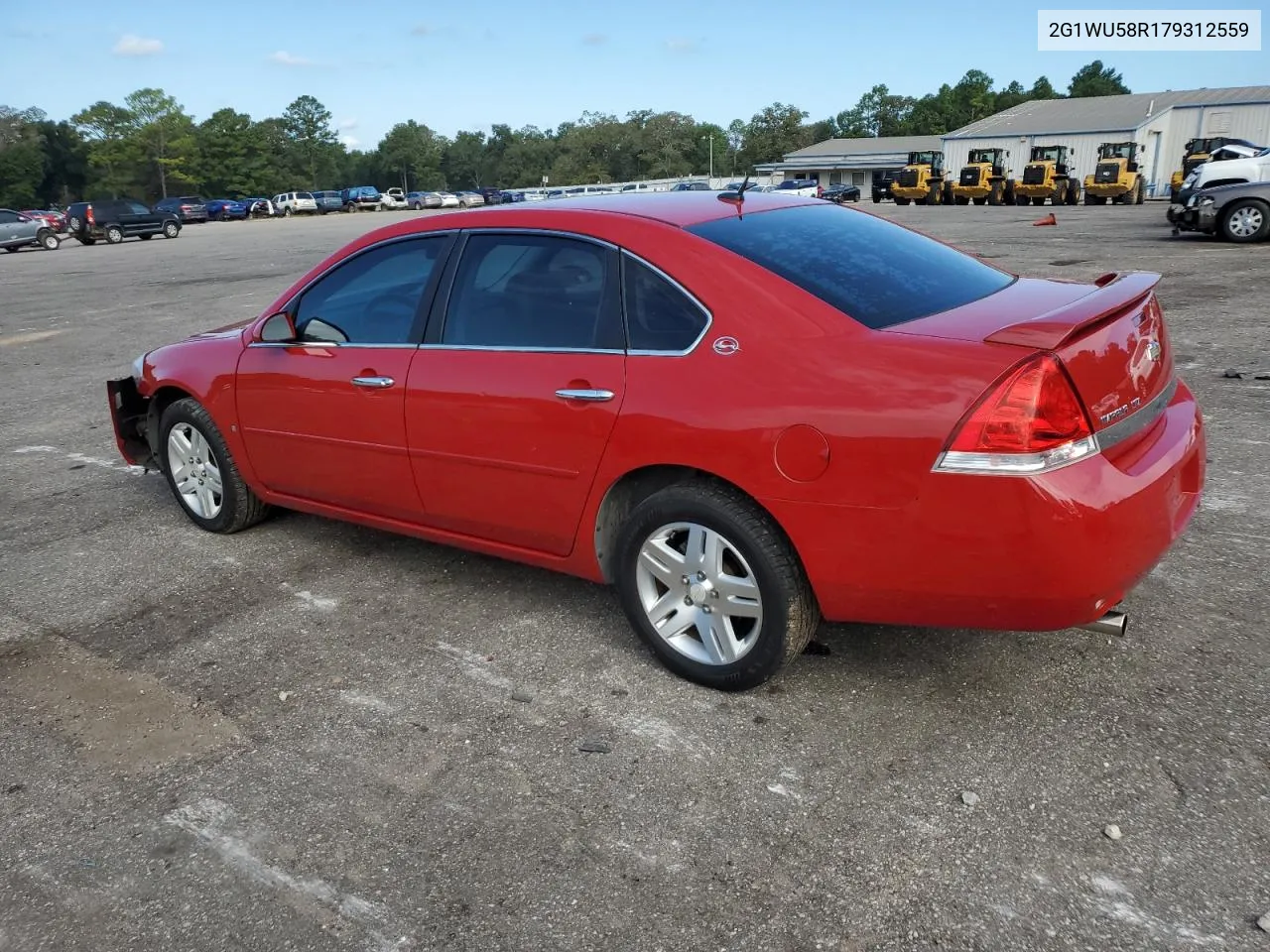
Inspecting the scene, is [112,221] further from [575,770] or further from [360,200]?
[575,770]

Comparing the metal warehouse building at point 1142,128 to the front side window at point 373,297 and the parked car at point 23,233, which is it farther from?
the front side window at point 373,297

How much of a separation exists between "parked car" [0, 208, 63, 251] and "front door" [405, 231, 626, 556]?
38.2 meters

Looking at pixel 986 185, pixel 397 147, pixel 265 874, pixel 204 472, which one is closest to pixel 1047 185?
pixel 986 185

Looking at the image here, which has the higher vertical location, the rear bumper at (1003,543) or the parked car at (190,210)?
the parked car at (190,210)

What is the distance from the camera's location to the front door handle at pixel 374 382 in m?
3.92

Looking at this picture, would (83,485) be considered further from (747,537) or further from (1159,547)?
(1159,547)

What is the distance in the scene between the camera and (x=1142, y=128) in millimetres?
56344

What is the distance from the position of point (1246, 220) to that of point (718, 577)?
16499 millimetres

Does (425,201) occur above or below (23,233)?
above

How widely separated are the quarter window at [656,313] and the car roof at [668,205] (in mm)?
242

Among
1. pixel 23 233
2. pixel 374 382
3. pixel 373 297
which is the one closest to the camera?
pixel 374 382

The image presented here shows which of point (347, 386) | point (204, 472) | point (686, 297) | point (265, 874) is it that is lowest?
point (265, 874)

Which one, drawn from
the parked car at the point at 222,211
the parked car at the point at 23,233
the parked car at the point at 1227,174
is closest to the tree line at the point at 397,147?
the parked car at the point at 222,211

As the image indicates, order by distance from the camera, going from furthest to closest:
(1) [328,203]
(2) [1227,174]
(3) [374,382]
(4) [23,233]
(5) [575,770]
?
(1) [328,203], (4) [23,233], (2) [1227,174], (3) [374,382], (5) [575,770]
